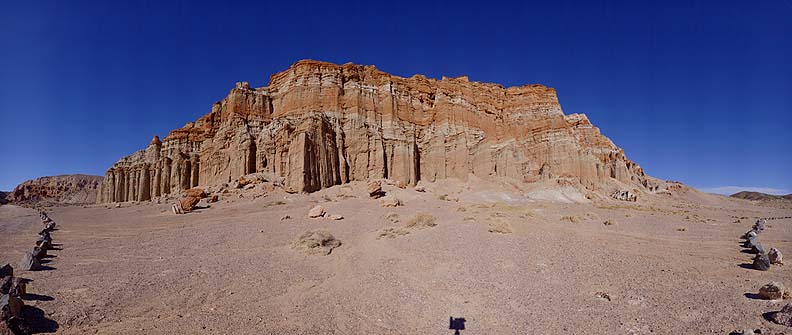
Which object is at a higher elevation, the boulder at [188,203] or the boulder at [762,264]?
the boulder at [188,203]

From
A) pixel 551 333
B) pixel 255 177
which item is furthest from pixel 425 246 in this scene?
pixel 255 177

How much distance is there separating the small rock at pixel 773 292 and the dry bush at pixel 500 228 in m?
7.57

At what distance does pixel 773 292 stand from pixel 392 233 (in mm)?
10625

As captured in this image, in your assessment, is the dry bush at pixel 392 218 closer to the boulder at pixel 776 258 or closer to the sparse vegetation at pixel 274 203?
the sparse vegetation at pixel 274 203

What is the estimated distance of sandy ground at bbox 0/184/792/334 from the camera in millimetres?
6309

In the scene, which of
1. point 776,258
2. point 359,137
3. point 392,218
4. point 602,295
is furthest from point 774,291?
point 359,137

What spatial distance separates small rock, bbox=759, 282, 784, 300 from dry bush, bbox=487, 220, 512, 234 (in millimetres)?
7570

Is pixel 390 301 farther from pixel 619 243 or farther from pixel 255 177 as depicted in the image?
pixel 255 177

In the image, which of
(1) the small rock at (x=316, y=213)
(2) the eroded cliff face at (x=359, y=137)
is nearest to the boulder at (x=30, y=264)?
(1) the small rock at (x=316, y=213)

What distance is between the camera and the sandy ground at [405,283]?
248 inches

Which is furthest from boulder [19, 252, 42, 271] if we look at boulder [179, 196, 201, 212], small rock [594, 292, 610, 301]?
boulder [179, 196, 201, 212]

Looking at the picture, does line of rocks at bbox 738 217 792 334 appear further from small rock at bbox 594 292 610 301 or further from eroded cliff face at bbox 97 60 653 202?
eroded cliff face at bbox 97 60 653 202

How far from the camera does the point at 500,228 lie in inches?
557

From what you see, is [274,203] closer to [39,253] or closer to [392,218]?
[392,218]
